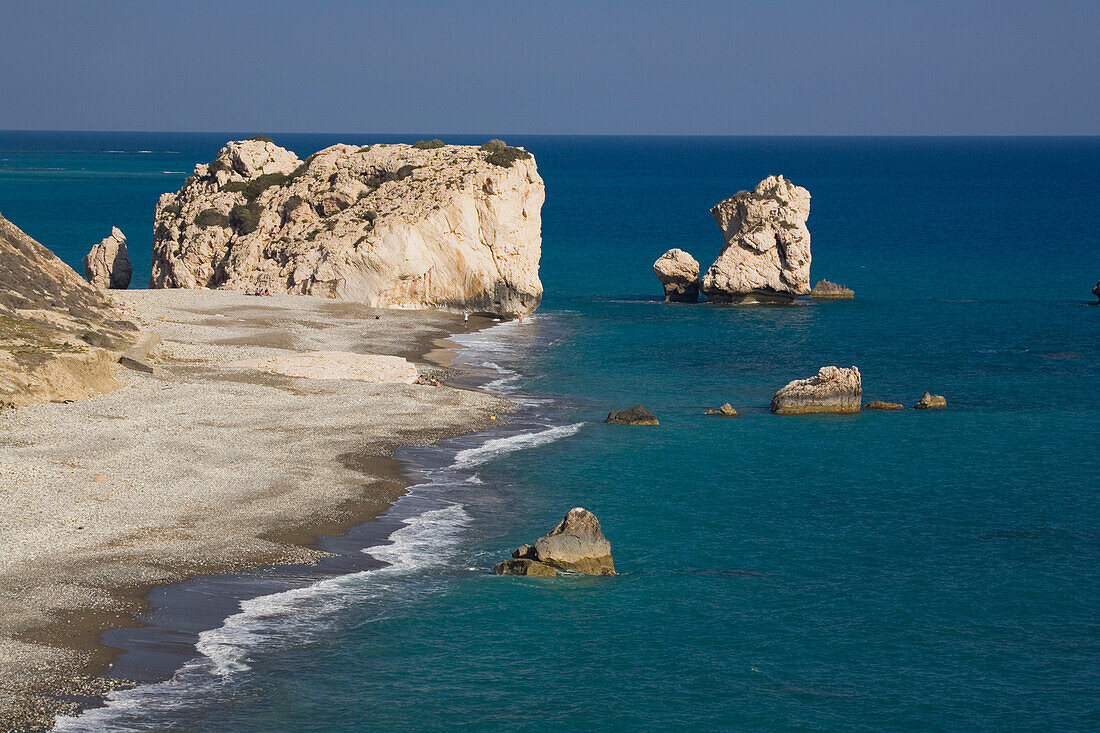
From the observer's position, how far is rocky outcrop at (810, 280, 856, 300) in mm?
91875

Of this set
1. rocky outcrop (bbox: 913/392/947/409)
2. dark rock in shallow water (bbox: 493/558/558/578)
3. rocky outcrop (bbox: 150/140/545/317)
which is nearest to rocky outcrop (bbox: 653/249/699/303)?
rocky outcrop (bbox: 150/140/545/317)

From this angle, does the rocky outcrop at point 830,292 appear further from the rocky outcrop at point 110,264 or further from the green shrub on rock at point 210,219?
the rocky outcrop at point 110,264

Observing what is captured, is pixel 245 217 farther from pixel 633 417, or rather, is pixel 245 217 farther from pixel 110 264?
pixel 633 417

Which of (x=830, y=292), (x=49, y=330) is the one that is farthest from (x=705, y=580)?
(x=830, y=292)

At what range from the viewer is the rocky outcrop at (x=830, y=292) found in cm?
9188

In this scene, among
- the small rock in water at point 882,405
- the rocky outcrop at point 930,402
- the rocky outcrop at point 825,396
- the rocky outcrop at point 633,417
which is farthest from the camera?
the small rock in water at point 882,405

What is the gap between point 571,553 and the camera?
33344 millimetres

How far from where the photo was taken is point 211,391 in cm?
5012

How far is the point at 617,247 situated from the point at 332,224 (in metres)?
50.6

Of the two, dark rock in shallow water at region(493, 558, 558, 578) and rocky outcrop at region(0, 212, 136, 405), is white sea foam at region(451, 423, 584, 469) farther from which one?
rocky outcrop at region(0, 212, 136, 405)

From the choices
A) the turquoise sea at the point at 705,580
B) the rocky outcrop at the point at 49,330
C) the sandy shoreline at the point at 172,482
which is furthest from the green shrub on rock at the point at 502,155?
the rocky outcrop at the point at 49,330

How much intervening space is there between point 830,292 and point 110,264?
50.0 m

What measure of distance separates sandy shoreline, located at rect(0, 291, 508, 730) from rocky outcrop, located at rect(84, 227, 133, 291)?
2117 cm

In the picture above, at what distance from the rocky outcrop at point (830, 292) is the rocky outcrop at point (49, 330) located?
51.9 meters
